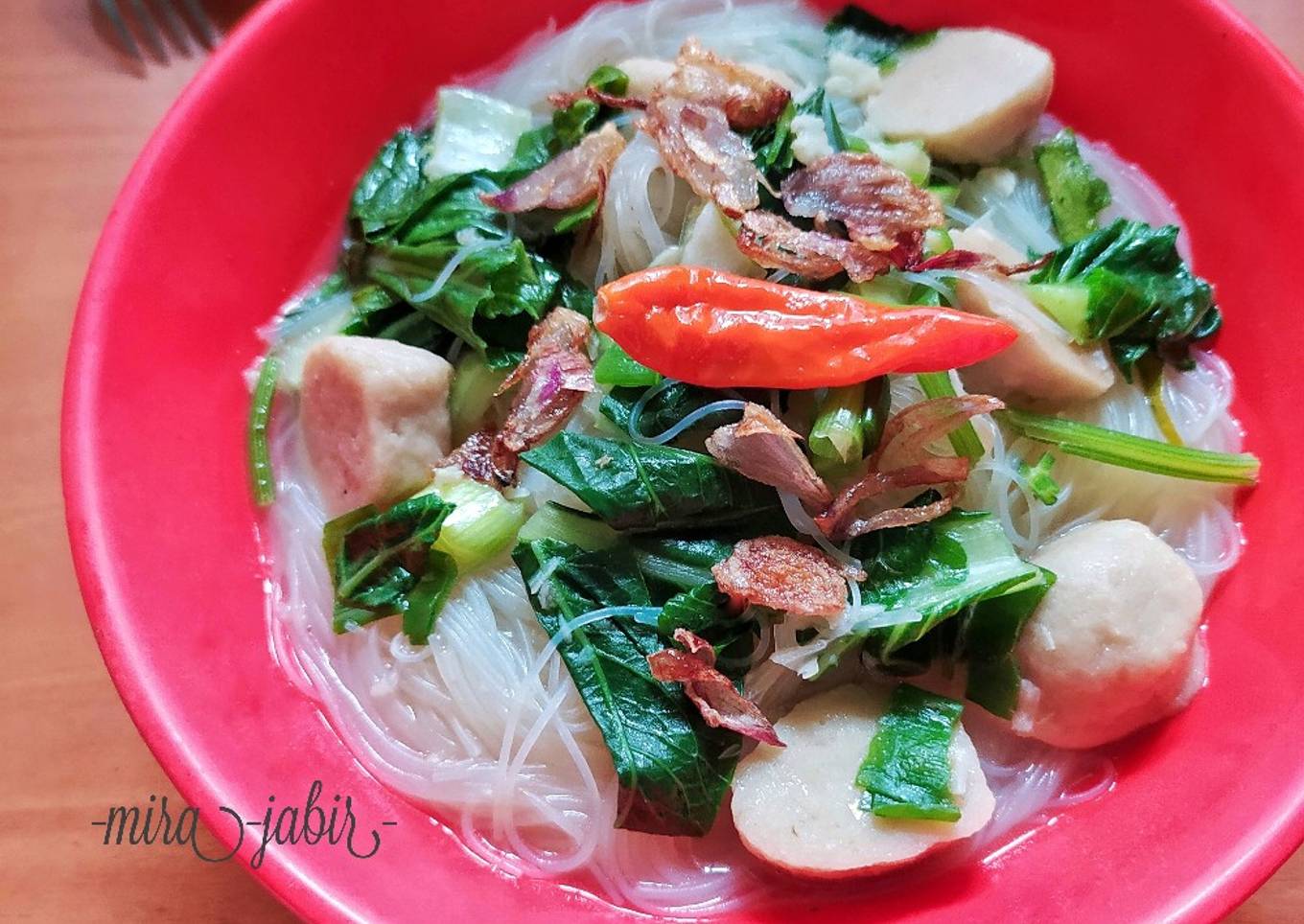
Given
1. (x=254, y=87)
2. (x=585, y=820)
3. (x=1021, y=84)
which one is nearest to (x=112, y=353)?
Answer: (x=254, y=87)

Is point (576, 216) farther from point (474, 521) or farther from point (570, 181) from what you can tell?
point (474, 521)

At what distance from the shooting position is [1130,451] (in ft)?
7.38

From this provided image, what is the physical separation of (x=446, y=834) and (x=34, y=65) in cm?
306

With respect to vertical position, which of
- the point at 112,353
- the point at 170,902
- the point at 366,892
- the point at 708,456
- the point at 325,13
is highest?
the point at 325,13

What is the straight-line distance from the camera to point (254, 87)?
254cm

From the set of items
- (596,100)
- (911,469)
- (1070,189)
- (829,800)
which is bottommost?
(829,800)

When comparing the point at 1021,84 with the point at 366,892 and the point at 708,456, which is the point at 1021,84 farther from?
the point at 366,892

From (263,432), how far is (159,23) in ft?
6.14

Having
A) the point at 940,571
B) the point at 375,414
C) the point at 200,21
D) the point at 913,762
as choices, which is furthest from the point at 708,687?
the point at 200,21

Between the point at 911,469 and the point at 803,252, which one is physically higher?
the point at 803,252

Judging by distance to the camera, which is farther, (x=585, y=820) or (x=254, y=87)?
(x=254, y=87)

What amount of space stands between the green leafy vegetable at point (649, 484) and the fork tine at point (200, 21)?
2.35 m

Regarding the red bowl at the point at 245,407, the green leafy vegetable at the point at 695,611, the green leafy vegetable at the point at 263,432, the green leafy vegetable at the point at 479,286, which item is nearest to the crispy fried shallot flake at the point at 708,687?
the green leafy vegetable at the point at 695,611

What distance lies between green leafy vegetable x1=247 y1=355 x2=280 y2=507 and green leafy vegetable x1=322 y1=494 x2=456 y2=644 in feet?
1.01
